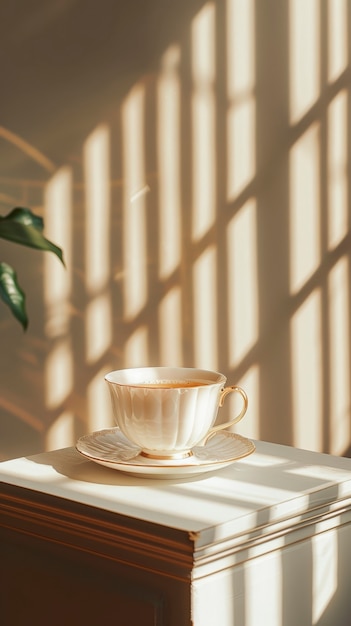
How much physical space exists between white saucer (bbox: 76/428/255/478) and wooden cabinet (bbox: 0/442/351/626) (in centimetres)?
2

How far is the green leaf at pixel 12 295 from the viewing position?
3.19 feet

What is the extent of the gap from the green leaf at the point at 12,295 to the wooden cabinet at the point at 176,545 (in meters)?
0.23

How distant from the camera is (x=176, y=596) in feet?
3.24

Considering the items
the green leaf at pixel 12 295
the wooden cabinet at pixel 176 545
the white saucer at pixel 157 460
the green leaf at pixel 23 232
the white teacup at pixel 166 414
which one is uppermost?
the green leaf at pixel 23 232

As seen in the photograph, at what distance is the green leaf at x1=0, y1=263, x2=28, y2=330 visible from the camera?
0.97 metres

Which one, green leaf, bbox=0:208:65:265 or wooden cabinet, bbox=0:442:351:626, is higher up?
green leaf, bbox=0:208:65:265

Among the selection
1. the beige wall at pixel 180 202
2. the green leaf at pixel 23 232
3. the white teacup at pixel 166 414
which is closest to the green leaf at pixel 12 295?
the green leaf at pixel 23 232

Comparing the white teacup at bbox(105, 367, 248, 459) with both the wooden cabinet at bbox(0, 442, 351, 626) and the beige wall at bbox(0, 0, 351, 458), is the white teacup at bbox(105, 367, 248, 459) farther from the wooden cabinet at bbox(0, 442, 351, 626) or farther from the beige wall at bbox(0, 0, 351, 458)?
the beige wall at bbox(0, 0, 351, 458)

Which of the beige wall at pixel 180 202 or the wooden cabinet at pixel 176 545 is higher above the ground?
the beige wall at pixel 180 202

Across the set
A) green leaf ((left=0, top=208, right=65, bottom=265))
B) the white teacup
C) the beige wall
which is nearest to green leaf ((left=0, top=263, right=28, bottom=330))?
green leaf ((left=0, top=208, right=65, bottom=265))

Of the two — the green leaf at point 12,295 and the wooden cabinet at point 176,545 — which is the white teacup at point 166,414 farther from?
the green leaf at point 12,295

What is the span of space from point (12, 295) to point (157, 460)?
12.0 inches

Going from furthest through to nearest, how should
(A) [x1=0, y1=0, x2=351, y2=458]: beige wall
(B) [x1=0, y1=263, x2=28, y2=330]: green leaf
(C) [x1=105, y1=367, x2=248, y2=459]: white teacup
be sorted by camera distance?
(A) [x1=0, y1=0, x2=351, y2=458]: beige wall → (C) [x1=105, y1=367, x2=248, y2=459]: white teacup → (B) [x1=0, y1=263, x2=28, y2=330]: green leaf

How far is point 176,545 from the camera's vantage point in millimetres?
958
